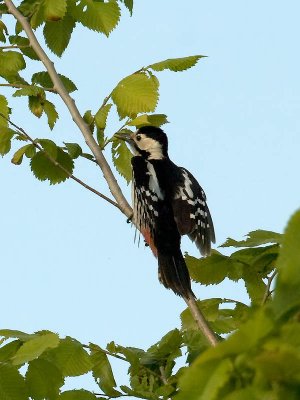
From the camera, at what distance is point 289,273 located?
1.27m

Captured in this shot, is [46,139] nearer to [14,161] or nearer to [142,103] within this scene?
[14,161]

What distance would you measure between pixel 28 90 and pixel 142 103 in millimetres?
572

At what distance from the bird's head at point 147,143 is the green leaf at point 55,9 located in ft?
7.64

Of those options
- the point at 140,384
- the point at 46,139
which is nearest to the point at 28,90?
the point at 46,139

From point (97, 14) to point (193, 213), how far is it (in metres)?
1.69

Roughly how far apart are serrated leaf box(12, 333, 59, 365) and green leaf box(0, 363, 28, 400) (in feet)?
0.26

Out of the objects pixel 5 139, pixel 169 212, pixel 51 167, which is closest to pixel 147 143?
pixel 169 212

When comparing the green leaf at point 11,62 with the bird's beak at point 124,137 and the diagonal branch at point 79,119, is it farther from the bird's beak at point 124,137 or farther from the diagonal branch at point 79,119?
the bird's beak at point 124,137

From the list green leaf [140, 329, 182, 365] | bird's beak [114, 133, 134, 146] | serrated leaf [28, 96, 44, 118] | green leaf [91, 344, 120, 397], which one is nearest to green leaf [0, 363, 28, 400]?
green leaf [91, 344, 120, 397]

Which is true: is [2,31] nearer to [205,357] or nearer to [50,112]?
[50,112]

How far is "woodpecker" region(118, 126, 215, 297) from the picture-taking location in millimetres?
5359

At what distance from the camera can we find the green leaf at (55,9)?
169 inches

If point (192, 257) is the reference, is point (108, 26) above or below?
above

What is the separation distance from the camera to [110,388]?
355cm
